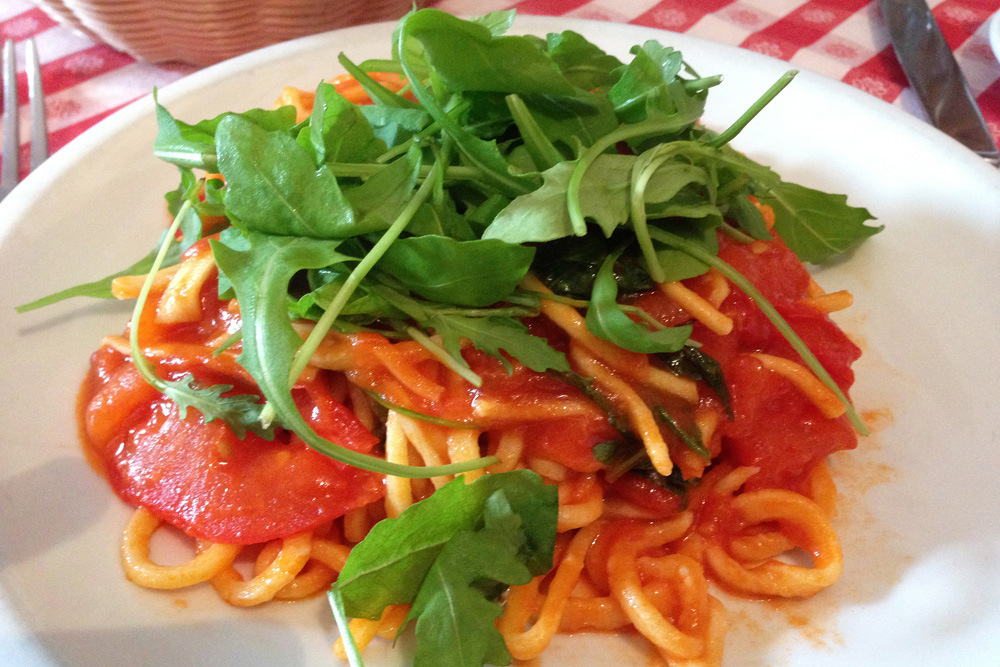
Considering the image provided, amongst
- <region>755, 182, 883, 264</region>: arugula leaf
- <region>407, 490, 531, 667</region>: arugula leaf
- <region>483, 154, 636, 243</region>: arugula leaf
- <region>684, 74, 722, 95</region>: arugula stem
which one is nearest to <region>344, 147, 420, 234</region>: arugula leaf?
<region>483, 154, 636, 243</region>: arugula leaf

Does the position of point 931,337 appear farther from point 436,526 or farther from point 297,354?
point 297,354

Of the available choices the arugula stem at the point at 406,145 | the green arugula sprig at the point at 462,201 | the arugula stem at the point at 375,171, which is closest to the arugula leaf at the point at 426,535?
the green arugula sprig at the point at 462,201

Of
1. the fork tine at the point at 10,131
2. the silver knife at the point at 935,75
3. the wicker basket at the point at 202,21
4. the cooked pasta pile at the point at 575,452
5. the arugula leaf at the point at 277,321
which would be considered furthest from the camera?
the wicker basket at the point at 202,21

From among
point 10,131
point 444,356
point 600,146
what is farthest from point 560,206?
point 10,131

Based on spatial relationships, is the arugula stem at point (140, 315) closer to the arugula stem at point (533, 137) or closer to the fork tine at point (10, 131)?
the arugula stem at point (533, 137)

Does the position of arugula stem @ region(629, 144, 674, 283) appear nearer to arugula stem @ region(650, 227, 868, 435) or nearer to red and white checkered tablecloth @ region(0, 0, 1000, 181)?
arugula stem @ region(650, 227, 868, 435)
